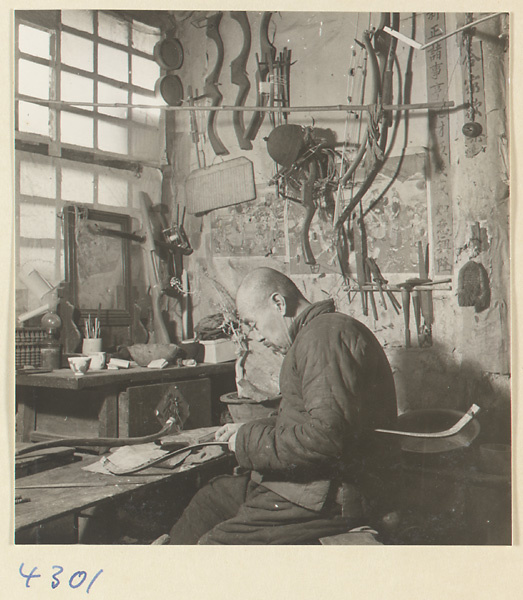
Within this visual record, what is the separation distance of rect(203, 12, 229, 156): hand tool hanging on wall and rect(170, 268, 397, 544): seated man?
122 centimetres

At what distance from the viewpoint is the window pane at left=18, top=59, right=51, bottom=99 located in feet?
6.57

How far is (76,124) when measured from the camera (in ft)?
8.49

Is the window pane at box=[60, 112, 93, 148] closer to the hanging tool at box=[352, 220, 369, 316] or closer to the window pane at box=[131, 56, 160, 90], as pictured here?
the window pane at box=[131, 56, 160, 90]

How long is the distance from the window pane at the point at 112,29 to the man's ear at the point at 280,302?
3.87 ft

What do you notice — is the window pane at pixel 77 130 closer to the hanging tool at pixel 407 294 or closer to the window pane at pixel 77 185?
the window pane at pixel 77 185

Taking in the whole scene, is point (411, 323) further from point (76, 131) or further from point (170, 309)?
point (76, 131)

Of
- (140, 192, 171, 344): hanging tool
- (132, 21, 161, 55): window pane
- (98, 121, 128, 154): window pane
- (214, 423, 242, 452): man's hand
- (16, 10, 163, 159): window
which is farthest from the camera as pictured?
(140, 192, 171, 344): hanging tool

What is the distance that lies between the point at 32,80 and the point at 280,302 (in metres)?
1.27

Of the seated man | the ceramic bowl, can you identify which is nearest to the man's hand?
the seated man

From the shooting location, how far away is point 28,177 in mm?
2393

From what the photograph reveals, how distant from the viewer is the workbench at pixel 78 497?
179 centimetres

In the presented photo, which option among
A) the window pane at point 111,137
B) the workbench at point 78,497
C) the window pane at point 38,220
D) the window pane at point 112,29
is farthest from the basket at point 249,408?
the window pane at point 112,29

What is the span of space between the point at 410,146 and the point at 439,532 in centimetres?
199
